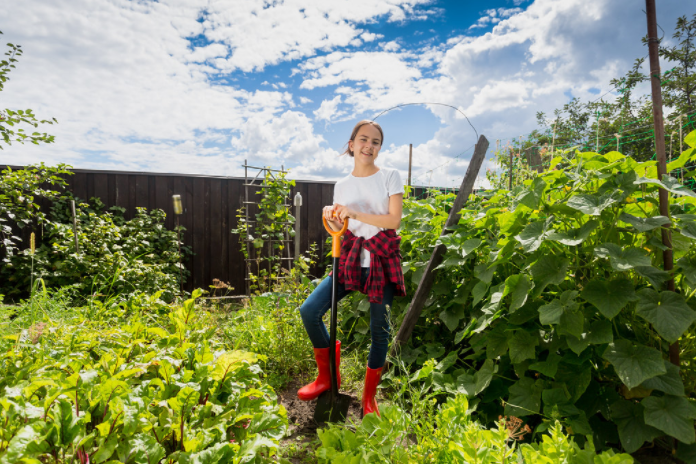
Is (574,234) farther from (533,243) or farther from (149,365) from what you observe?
(149,365)

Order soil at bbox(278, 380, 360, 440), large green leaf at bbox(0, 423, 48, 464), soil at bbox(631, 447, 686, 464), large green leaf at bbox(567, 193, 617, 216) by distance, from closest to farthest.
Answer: large green leaf at bbox(0, 423, 48, 464), large green leaf at bbox(567, 193, 617, 216), soil at bbox(631, 447, 686, 464), soil at bbox(278, 380, 360, 440)

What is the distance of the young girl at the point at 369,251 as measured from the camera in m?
1.79

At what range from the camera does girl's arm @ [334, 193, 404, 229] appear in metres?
1.72

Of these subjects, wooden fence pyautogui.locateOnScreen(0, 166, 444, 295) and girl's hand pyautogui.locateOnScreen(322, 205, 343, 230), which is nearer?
girl's hand pyautogui.locateOnScreen(322, 205, 343, 230)

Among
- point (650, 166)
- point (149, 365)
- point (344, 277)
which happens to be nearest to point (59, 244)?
point (149, 365)

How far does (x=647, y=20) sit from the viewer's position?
1.53 metres

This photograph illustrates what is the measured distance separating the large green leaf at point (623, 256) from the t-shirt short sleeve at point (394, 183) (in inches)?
32.2

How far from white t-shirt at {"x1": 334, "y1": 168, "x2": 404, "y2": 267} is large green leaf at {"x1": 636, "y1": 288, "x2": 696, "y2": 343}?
1.01 metres

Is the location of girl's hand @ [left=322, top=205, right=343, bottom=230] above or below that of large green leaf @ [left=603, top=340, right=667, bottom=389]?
above

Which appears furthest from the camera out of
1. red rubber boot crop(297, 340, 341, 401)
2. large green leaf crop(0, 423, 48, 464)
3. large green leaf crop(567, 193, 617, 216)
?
red rubber boot crop(297, 340, 341, 401)

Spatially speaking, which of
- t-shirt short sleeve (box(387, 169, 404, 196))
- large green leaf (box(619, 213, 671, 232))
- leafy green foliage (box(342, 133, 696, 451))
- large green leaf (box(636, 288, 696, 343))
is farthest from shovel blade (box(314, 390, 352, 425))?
large green leaf (box(619, 213, 671, 232))

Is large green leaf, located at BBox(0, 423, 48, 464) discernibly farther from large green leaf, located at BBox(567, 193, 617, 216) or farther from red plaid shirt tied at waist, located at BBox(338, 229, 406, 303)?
large green leaf, located at BBox(567, 193, 617, 216)

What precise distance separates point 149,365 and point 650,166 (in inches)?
83.6

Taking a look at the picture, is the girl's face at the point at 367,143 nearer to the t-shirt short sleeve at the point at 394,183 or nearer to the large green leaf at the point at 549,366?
the t-shirt short sleeve at the point at 394,183
